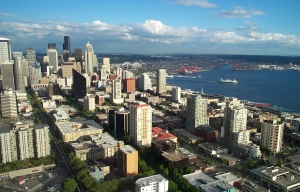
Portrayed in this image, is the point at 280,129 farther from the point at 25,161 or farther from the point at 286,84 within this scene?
the point at 286,84

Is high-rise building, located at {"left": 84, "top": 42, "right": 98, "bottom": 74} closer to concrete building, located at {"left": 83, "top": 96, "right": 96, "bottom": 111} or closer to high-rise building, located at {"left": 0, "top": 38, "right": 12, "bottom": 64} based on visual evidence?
high-rise building, located at {"left": 0, "top": 38, "right": 12, "bottom": 64}

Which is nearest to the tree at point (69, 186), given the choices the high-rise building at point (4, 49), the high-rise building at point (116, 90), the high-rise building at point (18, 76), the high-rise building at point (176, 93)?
the high-rise building at point (116, 90)

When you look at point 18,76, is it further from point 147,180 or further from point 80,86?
point 147,180

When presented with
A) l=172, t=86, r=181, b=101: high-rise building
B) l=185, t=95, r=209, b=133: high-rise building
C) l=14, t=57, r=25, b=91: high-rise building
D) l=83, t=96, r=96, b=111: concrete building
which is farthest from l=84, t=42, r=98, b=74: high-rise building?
l=185, t=95, r=209, b=133: high-rise building

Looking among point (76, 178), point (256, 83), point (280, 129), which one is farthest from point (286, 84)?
point (76, 178)

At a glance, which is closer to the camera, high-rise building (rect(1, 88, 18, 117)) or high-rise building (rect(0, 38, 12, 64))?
high-rise building (rect(1, 88, 18, 117))

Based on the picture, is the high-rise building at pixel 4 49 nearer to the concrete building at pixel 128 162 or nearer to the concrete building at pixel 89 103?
the concrete building at pixel 89 103
